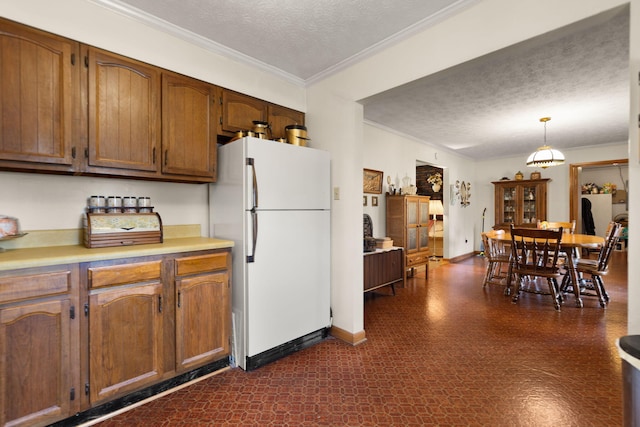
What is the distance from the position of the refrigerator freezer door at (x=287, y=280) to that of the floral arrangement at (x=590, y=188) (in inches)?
401

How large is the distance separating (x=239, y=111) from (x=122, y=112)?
2.97ft

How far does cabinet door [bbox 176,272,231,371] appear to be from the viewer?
2041mm

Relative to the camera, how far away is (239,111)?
2621 millimetres

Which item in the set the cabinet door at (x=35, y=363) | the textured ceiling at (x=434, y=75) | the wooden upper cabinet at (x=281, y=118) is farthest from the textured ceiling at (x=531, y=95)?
the cabinet door at (x=35, y=363)

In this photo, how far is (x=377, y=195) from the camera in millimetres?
4828

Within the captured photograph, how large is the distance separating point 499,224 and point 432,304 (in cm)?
476

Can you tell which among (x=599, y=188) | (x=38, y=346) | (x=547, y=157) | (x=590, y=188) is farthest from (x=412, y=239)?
(x=599, y=188)

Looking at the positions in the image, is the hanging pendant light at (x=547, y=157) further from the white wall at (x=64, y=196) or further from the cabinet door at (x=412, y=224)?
the white wall at (x=64, y=196)

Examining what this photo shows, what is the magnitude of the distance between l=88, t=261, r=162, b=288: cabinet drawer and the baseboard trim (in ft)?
5.52

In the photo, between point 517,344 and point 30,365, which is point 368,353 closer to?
point 517,344

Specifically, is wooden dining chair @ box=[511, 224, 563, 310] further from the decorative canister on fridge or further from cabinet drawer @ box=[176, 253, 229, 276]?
cabinet drawer @ box=[176, 253, 229, 276]

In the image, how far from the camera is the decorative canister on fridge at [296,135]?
2.72 m

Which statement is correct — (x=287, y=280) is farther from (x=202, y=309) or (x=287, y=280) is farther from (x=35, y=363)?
(x=35, y=363)

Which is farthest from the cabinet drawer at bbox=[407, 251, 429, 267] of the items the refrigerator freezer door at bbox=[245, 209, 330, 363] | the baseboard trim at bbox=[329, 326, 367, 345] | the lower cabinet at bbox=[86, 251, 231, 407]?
the lower cabinet at bbox=[86, 251, 231, 407]
